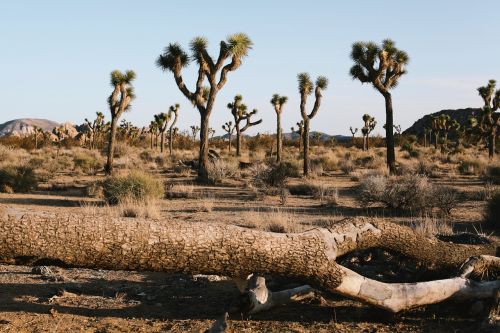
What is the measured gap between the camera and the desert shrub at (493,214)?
10655 mm

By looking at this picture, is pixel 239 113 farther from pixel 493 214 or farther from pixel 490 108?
pixel 493 214

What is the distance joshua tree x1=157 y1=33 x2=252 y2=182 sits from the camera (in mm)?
20139

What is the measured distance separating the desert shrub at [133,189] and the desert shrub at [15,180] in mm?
3726

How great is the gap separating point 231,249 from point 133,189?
443 inches

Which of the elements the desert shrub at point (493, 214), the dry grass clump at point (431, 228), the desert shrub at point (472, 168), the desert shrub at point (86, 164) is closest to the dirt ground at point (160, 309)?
the dry grass clump at point (431, 228)

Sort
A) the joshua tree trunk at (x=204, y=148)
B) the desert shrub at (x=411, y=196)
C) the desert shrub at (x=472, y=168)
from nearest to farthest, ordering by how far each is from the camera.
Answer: the desert shrub at (x=411, y=196), the joshua tree trunk at (x=204, y=148), the desert shrub at (x=472, y=168)

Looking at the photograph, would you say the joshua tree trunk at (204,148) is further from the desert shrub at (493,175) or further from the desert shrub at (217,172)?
the desert shrub at (493,175)

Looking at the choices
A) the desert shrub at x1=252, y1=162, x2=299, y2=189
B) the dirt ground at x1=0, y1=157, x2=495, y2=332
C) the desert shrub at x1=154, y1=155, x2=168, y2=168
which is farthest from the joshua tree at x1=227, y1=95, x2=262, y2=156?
the dirt ground at x1=0, y1=157, x2=495, y2=332

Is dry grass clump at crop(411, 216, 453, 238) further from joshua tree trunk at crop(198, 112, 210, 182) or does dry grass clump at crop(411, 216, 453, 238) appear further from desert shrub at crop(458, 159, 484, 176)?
desert shrub at crop(458, 159, 484, 176)

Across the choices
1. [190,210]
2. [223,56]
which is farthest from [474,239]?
[223,56]

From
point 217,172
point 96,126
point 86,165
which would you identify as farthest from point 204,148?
point 96,126

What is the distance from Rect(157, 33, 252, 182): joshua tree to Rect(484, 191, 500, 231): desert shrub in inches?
470

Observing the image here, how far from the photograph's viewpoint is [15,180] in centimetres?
1756

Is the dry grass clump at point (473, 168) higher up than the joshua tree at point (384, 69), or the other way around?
the joshua tree at point (384, 69)
